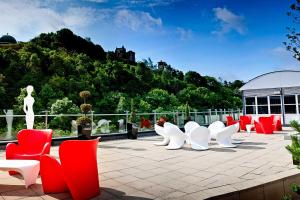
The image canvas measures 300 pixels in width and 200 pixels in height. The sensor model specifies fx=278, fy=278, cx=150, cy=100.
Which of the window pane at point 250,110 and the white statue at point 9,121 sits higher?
the window pane at point 250,110

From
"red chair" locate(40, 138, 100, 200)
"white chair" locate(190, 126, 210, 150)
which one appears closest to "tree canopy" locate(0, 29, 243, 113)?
"white chair" locate(190, 126, 210, 150)

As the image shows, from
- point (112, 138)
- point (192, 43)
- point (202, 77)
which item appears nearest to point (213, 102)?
point (202, 77)

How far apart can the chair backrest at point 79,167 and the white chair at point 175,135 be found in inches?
153

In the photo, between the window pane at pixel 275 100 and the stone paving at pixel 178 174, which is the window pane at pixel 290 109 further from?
the stone paving at pixel 178 174

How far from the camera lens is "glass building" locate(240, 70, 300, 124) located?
15570 millimetres

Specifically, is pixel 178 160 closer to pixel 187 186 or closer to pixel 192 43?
pixel 187 186

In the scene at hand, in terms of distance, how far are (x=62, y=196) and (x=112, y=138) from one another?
6.95 m

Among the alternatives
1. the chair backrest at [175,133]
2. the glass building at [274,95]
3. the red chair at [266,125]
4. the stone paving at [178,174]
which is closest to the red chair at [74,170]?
the stone paving at [178,174]

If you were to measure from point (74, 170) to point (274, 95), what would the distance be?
15.5 metres

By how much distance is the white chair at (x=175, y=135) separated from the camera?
22.9 feet

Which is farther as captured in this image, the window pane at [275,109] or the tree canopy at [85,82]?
the tree canopy at [85,82]

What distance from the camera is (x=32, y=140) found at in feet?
15.6

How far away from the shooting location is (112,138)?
33.4ft

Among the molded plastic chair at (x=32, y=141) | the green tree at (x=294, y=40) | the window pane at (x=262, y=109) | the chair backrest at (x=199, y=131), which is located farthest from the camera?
the window pane at (x=262, y=109)
